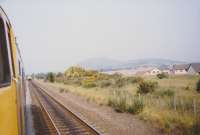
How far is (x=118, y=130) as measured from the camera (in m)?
12.5

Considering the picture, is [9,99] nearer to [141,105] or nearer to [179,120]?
[179,120]

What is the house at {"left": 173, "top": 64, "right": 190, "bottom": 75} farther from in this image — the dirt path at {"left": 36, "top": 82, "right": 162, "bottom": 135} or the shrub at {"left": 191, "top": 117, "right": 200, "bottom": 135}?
the shrub at {"left": 191, "top": 117, "right": 200, "bottom": 135}

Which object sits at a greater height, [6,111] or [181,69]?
[181,69]

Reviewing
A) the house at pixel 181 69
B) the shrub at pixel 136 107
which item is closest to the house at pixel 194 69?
the house at pixel 181 69

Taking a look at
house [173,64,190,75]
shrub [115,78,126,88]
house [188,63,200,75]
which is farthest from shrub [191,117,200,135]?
house [173,64,190,75]

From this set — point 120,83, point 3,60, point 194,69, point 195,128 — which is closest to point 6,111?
point 3,60

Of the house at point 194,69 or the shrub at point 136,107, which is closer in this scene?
the shrub at point 136,107

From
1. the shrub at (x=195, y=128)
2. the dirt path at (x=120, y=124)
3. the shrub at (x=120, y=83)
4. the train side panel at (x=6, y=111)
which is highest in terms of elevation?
the train side panel at (x=6, y=111)

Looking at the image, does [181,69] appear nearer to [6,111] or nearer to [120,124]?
[120,124]

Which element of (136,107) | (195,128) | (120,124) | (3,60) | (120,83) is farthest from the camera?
(120,83)

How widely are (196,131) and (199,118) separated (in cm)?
166

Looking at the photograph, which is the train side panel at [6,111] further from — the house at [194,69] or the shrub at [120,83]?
the house at [194,69]

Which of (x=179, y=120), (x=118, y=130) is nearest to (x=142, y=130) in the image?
(x=118, y=130)

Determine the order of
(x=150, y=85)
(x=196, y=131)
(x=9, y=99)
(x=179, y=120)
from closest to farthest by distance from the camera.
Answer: (x=9, y=99), (x=196, y=131), (x=179, y=120), (x=150, y=85)
